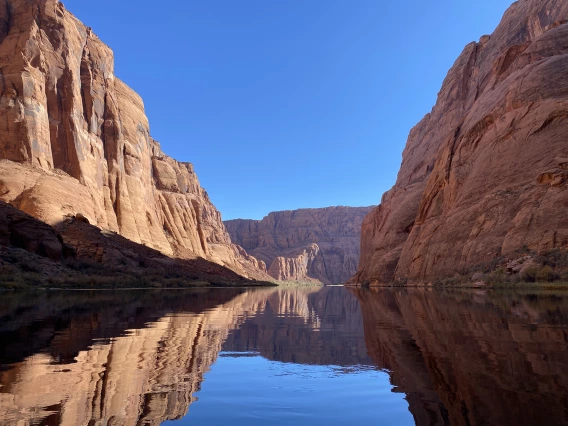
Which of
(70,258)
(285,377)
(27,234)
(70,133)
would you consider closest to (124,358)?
(285,377)

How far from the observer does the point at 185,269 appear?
218 ft

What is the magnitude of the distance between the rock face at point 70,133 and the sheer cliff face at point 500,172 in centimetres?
4267

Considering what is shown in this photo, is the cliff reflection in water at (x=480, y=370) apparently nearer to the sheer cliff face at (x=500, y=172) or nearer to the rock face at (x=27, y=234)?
the sheer cliff face at (x=500, y=172)

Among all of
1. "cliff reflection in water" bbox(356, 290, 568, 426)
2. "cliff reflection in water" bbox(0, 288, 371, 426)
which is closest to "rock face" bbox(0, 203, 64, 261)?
"cliff reflection in water" bbox(0, 288, 371, 426)

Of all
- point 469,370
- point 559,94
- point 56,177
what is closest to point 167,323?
point 469,370

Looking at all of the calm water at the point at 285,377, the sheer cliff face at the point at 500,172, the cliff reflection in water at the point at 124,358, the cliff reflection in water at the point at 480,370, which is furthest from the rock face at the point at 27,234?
the sheer cliff face at the point at 500,172

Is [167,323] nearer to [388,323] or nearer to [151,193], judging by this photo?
[388,323]

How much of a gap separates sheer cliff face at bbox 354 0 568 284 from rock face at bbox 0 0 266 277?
42.7 meters

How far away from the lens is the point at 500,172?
4191cm

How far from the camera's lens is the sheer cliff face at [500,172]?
3543 cm

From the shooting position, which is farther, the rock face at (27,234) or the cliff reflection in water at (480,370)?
the rock face at (27,234)

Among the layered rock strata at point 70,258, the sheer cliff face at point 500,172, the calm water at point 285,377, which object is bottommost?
the calm water at point 285,377

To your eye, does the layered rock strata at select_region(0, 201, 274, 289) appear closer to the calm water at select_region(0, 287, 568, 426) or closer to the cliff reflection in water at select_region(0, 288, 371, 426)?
the cliff reflection in water at select_region(0, 288, 371, 426)

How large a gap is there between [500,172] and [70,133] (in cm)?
5750
